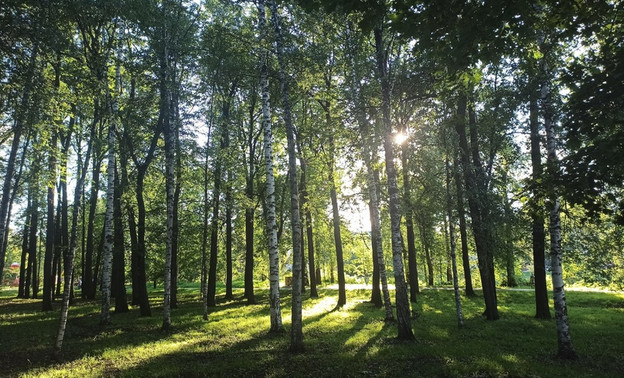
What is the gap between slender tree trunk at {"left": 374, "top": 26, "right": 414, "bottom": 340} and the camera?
478 inches

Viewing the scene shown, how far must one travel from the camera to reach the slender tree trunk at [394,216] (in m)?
12.1

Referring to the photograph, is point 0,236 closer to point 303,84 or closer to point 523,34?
point 303,84

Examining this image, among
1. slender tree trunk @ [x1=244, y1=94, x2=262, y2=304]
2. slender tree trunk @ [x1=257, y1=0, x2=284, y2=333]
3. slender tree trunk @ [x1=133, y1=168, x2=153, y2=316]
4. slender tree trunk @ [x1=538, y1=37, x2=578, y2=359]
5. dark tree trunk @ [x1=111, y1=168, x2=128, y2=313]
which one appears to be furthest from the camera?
slender tree trunk @ [x1=244, y1=94, x2=262, y2=304]

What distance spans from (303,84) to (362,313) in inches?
501

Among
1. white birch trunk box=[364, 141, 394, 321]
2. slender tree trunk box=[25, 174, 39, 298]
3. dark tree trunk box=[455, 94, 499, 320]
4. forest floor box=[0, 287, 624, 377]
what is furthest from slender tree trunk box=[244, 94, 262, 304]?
dark tree trunk box=[455, 94, 499, 320]

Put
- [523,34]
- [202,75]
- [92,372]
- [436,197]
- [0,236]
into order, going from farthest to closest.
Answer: [202,75] → [436,197] → [0,236] → [92,372] → [523,34]

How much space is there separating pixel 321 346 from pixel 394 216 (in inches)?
206

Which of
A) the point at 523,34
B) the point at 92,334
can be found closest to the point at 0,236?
the point at 92,334

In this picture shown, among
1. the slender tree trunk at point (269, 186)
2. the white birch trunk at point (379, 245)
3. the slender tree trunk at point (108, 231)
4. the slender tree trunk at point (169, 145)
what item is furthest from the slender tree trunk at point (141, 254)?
the white birch trunk at point (379, 245)

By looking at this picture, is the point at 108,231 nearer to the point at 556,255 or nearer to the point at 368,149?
the point at 368,149

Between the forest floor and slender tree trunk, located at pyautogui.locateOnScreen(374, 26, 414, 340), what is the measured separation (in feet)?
2.54

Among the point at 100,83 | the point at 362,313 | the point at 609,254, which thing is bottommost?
the point at 362,313

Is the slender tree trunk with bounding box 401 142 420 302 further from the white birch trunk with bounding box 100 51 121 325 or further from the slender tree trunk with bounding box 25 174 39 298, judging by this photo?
the slender tree trunk with bounding box 25 174 39 298

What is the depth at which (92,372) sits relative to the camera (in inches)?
358
